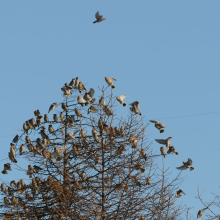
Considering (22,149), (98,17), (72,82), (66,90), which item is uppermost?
(98,17)

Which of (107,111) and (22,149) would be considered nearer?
(107,111)

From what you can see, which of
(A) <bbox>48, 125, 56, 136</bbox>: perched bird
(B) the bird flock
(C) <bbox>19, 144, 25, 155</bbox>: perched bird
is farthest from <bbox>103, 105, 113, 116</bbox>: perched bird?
(C) <bbox>19, 144, 25, 155</bbox>: perched bird

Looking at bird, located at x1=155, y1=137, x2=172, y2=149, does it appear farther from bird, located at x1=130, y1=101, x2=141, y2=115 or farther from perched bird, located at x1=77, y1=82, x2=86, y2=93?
perched bird, located at x1=77, y1=82, x2=86, y2=93

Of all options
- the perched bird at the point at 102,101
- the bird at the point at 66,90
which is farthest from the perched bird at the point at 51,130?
the perched bird at the point at 102,101

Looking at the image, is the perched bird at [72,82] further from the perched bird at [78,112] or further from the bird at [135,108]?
the bird at [135,108]

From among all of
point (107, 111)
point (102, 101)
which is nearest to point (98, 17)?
point (102, 101)

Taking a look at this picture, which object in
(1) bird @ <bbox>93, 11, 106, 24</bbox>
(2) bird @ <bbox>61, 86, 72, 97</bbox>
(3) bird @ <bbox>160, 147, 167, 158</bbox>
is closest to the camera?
(3) bird @ <bbox>160, 147, 167, 158</bbox>

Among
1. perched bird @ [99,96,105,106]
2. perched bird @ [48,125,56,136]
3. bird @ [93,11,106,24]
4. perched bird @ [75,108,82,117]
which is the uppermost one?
bird @ [93,11,106,24]

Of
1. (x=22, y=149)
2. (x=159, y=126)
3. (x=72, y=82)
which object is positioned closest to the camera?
Result: (x=22, y=149)

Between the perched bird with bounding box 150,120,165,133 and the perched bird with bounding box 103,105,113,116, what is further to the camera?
the perched bird with bounding box 150,120,165,133

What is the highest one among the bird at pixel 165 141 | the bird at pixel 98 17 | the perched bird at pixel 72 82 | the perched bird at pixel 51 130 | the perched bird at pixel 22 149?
the bird at pixel 98 17

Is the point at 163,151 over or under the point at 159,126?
under

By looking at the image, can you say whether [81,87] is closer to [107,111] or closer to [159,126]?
[159,126]

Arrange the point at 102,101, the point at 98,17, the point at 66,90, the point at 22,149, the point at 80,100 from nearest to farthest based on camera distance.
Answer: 1. the point at 102,101
2. the point at 22,149
3. the point at 80,100
4. the point at 98,17
5. the point at 66,90
